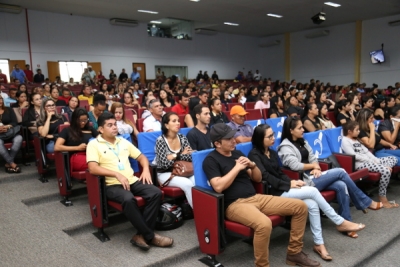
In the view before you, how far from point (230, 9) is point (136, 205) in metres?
9.61

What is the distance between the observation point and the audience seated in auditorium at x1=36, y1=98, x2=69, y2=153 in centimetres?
355

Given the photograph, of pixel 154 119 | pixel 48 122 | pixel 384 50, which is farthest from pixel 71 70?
pixel 384 50

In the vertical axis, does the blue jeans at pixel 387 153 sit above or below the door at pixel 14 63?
below

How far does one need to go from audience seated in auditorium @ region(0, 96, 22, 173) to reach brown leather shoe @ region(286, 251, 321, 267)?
10.5 feet

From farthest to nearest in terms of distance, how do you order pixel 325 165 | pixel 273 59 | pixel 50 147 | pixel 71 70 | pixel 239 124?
pixel 273 59, pixel 71 70, pixel 239 124, pixel 50 147, pixel 325 165

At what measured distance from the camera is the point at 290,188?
95.0 inches

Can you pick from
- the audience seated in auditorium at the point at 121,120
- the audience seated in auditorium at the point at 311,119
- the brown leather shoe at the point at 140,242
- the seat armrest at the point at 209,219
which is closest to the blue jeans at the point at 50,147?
the audience seated in auditorium at the point at 121,120

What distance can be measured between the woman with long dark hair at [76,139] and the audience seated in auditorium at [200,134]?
1.02 metres

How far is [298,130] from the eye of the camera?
110 inches

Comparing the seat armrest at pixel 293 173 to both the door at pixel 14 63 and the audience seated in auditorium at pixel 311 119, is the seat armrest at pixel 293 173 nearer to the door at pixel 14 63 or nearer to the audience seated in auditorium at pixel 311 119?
the audience seated in auditorium at pixel 311 119

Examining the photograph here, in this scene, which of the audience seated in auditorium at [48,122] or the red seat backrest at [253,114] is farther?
the red seat backrest at [253,114]

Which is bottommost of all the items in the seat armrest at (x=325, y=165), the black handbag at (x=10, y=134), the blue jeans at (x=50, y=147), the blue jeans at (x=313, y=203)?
the blue jeans at (x=313, y=203)

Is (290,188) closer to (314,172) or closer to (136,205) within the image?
(314,172)

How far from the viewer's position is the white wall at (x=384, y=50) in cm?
1275
